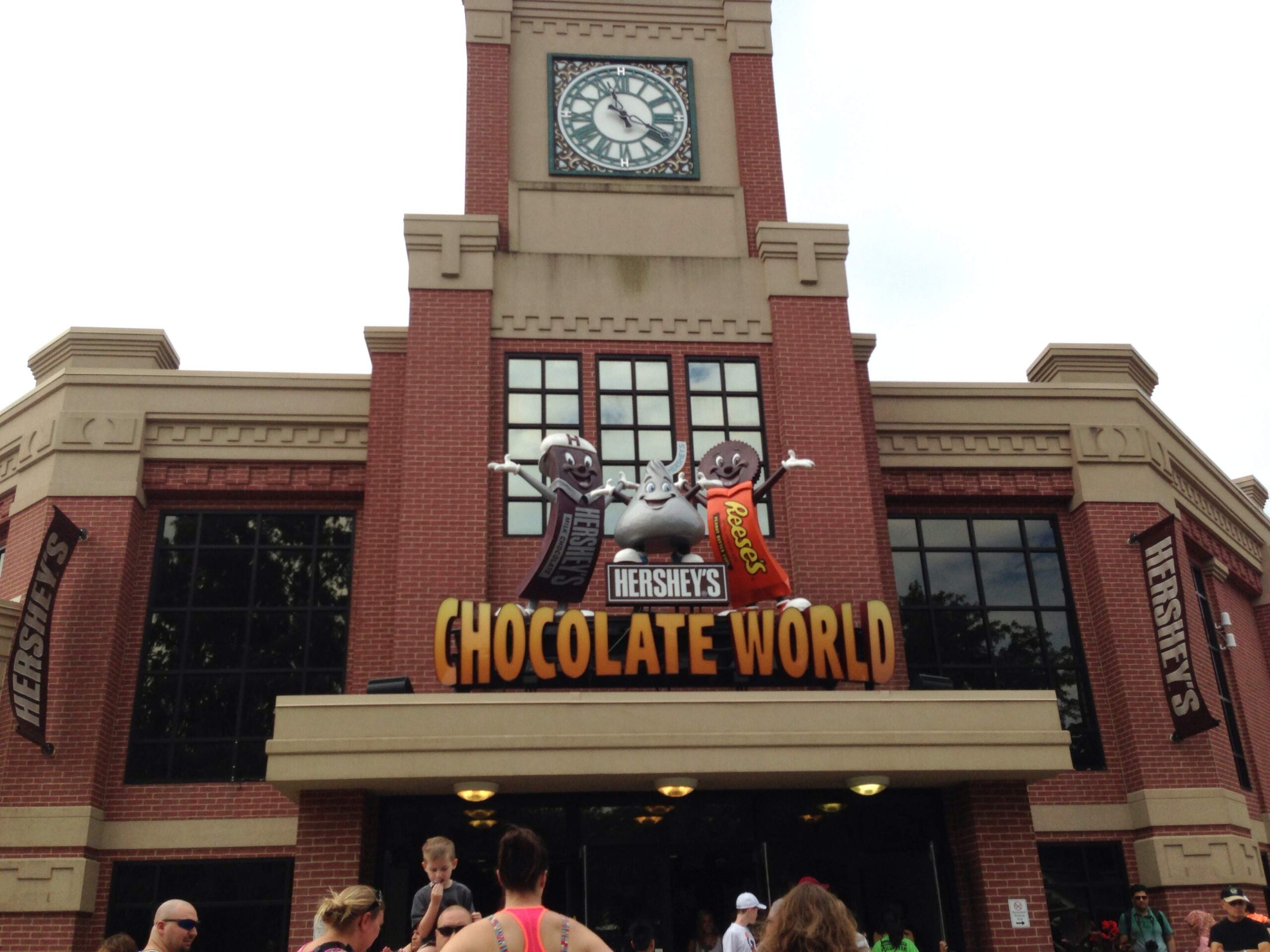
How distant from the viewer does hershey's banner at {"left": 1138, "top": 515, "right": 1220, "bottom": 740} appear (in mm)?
16609

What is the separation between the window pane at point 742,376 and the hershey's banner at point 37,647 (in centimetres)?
977

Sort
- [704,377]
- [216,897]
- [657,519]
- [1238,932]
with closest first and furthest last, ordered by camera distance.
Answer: [1238,932], [657,519], [216,897], [704,377]

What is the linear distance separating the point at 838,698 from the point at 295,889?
22.0 feet

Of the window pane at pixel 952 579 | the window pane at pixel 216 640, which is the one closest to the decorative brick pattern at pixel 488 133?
the window pane at pixel 216 640

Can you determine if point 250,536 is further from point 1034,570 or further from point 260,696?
point 1034,570

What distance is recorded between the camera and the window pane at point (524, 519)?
668 inches

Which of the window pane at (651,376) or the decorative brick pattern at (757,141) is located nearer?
the window pane at (651,376)

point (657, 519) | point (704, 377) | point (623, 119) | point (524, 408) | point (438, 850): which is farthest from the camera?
point (623, 119)

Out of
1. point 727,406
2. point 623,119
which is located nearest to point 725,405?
point 727,406

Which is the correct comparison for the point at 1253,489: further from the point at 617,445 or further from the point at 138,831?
A: the point at 138,831

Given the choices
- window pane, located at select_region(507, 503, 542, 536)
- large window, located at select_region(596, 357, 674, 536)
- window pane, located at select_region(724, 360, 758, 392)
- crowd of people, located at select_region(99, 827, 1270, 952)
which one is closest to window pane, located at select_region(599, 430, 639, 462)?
large window, located at select_region(596, 357, 674, 536)

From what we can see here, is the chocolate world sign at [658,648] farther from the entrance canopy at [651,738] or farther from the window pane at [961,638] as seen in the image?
the window pane at [961,638]

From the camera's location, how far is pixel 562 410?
1764 cm

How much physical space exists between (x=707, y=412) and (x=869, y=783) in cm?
628
